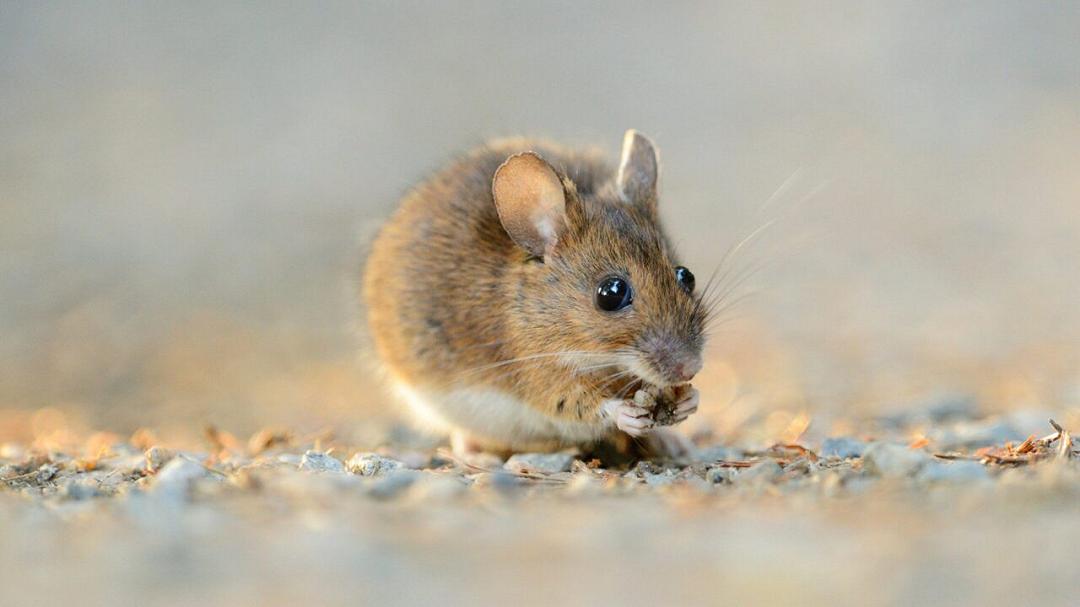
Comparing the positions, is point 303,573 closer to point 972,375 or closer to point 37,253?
point 972,375

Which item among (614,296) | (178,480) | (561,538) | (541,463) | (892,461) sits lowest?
(561,538)

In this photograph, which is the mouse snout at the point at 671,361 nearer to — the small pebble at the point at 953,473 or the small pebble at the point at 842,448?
the small pebble at the point at 842,448

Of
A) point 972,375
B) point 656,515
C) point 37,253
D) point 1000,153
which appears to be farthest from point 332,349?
point 1000,153

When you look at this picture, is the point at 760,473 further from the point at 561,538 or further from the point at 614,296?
the point at 561,538

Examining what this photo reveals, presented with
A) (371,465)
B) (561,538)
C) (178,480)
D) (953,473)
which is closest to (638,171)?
(371,465)

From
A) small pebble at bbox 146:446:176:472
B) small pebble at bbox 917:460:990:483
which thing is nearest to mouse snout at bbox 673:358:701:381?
small pebble at bbox 917:460:990:483

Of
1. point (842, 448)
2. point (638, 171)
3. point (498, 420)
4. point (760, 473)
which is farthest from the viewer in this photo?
point (638, 171)

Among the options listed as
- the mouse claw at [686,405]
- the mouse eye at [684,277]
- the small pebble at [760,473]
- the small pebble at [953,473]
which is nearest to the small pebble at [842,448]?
the small pebble at [760,473]
